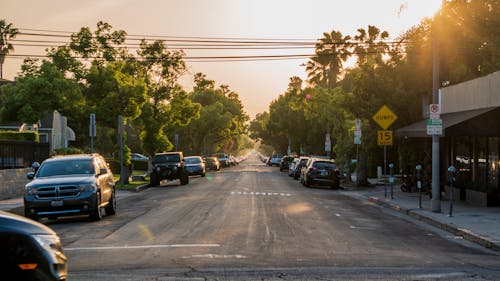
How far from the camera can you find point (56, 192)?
18.1 m

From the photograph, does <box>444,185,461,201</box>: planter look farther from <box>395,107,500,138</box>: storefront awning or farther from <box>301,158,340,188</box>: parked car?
<box>301,158,340,188</box>: parked car

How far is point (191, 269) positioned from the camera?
10.4 metres

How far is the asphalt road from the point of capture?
1021 centimetres

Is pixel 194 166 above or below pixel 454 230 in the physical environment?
above

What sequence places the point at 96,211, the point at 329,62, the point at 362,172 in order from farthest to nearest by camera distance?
the point at 329,62 < the point at 362,172 < the point at 96,211

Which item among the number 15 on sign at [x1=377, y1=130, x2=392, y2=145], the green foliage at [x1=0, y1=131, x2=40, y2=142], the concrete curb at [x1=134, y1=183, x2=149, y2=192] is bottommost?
the concrete curb at [x1=134, y1=183, x2=149, y2=192]

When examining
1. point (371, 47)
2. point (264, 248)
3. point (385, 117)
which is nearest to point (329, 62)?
point (371, 47)

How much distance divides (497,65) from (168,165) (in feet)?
61.8

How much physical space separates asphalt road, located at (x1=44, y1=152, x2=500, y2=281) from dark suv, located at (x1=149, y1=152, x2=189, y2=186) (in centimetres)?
1868

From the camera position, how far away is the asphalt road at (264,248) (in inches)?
402

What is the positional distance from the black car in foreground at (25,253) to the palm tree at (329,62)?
63.4m

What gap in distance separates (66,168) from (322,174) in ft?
71.0

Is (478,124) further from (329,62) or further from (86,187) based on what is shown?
(329,62)

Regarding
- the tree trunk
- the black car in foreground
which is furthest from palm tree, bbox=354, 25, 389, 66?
the black car in foreground
